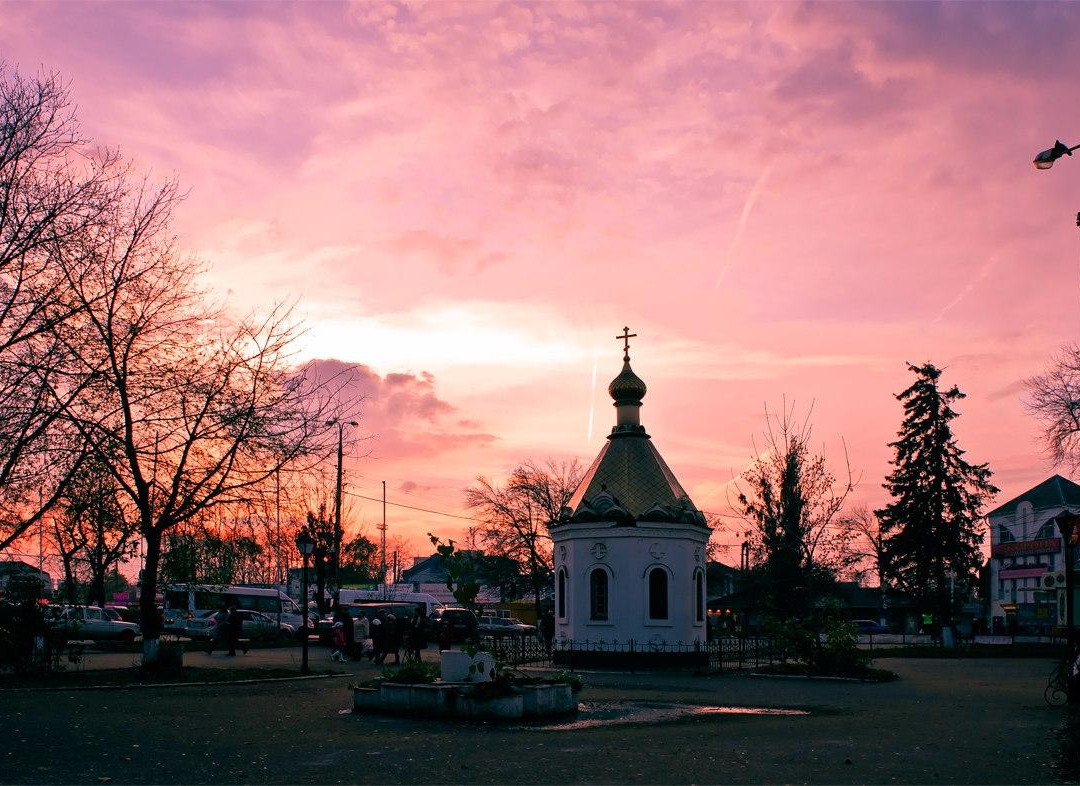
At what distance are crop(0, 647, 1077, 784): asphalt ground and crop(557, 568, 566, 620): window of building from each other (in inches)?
607

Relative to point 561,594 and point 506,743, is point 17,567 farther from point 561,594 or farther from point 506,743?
point 506,743

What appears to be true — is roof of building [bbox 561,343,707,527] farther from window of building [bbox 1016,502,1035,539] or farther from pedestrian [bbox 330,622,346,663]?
window of building [bbox 1016,502,1035,539]

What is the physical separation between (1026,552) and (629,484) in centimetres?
5153

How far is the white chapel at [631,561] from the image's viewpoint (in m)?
35.2

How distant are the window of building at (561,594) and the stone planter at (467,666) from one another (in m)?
19.3

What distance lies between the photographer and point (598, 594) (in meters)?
36.0

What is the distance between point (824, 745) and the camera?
13891mm

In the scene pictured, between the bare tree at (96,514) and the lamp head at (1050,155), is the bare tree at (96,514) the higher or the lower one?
the lower one

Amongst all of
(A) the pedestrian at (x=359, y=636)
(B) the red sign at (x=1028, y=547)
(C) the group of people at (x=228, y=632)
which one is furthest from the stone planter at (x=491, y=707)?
(B) the red sign at (x=1028, y=547)

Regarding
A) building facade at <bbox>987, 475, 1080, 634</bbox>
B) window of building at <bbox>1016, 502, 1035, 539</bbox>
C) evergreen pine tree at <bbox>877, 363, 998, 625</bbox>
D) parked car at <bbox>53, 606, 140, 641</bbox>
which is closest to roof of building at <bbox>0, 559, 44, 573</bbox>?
parked car at <bbox>53, 606, 140, 641</bbox>

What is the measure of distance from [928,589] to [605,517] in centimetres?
2728

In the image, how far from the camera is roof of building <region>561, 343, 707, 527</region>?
35.7m

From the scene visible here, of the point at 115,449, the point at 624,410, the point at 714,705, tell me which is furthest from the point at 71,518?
the point at 624,410

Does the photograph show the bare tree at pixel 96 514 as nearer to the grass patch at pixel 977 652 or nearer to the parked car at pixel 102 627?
the parked car at pixel 102 627
